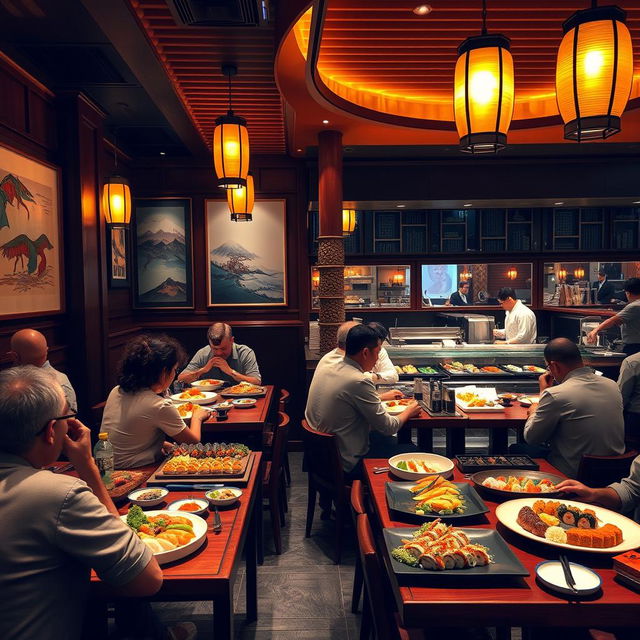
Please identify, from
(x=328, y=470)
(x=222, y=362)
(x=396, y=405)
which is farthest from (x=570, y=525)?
(x=222, y=362)

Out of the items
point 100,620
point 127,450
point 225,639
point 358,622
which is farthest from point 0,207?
point 358,622

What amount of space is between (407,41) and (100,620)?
385cm

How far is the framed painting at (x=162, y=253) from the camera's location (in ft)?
21.2

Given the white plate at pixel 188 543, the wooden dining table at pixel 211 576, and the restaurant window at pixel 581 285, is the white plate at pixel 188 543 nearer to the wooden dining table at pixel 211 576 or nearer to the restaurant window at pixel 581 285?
the wooden dining table at pixel 211 576

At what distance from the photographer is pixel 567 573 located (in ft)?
5.04

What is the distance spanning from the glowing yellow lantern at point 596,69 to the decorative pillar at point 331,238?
334cm

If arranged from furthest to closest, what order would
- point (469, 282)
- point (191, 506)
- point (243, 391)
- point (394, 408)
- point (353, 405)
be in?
1. point (469, 282)
2. point (243, 391)
3. point (394, 408)
4. point (353, 405)
5. point (191, 506)

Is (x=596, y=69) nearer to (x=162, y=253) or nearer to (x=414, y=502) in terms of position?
(x=414, y=502)

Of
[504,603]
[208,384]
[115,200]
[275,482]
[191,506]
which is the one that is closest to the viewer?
[504,603]

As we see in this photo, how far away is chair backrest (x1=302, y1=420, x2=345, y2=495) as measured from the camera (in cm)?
330

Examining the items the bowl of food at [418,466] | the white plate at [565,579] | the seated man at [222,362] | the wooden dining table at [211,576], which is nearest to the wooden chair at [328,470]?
the bowl of food at [418,466]

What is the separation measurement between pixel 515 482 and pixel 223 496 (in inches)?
46.8

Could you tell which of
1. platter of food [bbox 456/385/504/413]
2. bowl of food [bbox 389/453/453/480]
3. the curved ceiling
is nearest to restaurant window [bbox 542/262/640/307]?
the curved ceiling

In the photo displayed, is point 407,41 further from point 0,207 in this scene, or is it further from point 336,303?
point 0,207
